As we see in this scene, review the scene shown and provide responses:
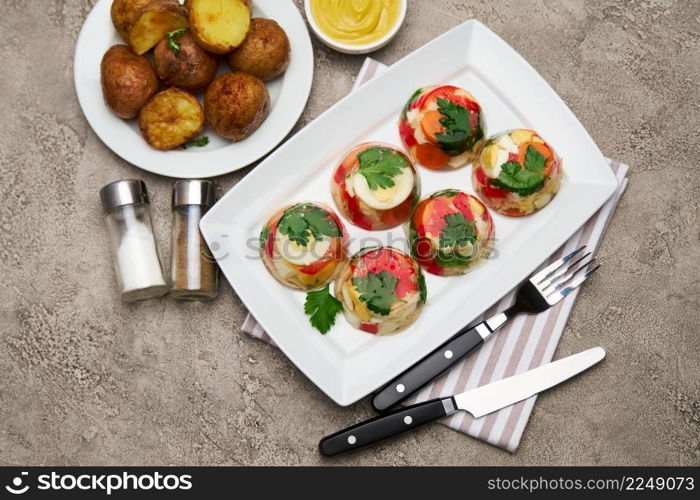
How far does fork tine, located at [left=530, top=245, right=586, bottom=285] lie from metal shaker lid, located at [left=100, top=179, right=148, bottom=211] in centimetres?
115

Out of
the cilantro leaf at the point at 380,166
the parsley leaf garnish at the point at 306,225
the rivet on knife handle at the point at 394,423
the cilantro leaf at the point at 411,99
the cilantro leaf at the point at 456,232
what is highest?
A: the cilantro leaf at the point at 411,99

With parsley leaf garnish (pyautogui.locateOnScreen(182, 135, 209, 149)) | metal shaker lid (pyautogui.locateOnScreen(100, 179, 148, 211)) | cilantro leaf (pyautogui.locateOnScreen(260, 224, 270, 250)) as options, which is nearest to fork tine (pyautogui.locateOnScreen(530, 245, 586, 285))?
cilantro leaf (pyautogui.locateOnScreen(260, 224, 270, 250))

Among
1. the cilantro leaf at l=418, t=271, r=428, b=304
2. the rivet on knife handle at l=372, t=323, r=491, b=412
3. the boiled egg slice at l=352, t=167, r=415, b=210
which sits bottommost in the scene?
the rivet on knife handle at l=372, t=323, r=491, b=412

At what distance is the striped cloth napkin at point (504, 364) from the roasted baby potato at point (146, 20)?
832 mm

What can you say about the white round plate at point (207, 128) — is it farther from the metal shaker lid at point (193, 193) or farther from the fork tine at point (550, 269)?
Answer: the fork tine at point (550, 269)

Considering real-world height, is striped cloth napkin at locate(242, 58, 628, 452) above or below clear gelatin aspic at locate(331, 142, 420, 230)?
below

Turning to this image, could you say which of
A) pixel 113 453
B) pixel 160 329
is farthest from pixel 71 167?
pixel 113 453

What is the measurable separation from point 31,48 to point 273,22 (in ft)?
2.53

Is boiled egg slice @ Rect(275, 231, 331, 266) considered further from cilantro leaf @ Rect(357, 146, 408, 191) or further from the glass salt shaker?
the glass salt shaker

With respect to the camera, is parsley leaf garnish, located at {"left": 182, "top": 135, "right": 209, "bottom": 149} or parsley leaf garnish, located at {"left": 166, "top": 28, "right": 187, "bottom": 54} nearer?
parsley leaf garnish, located at {"left": 166, "top": 28, "right": 187, "bottom": 54}

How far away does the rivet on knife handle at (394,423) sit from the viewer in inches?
68.0

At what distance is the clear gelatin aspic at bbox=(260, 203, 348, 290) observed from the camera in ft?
5.48

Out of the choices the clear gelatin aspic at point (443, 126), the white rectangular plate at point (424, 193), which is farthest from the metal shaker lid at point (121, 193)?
the clear gelatin aspic at point (443, 126)
